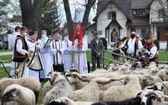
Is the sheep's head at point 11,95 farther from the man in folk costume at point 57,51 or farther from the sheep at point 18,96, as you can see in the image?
the man in folk costume at point 57,51

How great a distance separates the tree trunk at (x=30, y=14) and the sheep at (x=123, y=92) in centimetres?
1119

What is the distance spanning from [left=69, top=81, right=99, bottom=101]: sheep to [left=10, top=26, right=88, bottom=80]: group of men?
144 inches

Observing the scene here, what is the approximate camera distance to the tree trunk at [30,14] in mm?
A: 19438

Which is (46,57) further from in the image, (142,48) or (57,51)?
(142,48)

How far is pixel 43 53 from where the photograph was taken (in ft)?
55.8

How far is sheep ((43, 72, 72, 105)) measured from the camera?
8.59 m

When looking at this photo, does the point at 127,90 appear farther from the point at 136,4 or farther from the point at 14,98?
the point at 136,4

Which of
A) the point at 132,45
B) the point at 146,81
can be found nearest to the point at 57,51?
the point at 132,45

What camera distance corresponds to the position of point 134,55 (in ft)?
54.4

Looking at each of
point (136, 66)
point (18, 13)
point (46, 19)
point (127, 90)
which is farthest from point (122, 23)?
point (127, 90)

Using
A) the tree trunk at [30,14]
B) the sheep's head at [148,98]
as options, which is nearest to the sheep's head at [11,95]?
the sheep's head at [148,98]

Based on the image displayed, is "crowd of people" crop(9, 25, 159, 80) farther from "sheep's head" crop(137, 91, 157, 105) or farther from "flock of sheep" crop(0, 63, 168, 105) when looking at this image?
"sheep's head" crop(137, 91, 157, 105)

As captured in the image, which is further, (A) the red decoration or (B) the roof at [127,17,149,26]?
(B) the roof at [127,17,149,26]

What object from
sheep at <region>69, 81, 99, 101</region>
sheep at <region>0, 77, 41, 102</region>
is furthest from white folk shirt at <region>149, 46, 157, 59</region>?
sheep at <region>69, 81, 99, 101</region>
